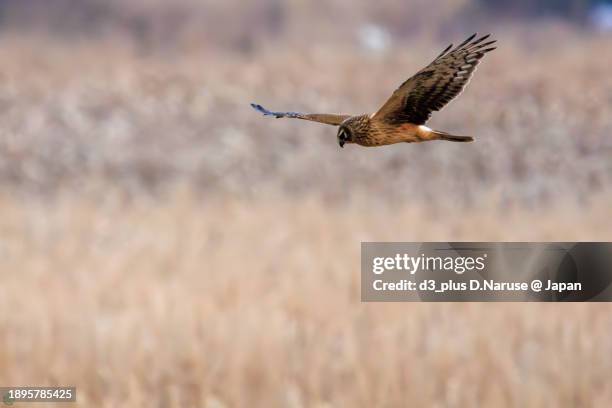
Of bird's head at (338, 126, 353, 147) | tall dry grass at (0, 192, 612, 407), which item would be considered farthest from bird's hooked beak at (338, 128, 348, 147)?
tall dry grass at (0, 192, 612, 407)

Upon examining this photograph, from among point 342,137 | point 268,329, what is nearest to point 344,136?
point 342,137

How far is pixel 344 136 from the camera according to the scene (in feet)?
1.65

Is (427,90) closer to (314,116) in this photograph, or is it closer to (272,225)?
(314,116)

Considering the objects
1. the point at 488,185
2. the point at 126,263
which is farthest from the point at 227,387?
the point at 488,185

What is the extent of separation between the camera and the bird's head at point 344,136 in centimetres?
50

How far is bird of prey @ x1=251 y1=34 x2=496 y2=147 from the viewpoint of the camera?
1.53 ft

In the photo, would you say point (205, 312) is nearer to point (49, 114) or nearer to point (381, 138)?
point (381, 138)

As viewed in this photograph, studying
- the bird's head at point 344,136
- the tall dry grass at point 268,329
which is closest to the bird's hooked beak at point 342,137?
the bird's head at point 344,136

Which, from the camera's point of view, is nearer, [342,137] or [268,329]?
[342,137]

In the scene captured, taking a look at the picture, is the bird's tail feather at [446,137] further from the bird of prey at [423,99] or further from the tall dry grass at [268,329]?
the tall dry grass at [268,329]

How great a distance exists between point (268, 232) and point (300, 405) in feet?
8.43

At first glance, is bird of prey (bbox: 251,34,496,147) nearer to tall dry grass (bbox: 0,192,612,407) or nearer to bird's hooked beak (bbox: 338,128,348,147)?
bird's hooked beak (bbox: 338,128,348,147)

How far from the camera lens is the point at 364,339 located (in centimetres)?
338

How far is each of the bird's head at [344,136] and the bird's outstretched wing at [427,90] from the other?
2cm
